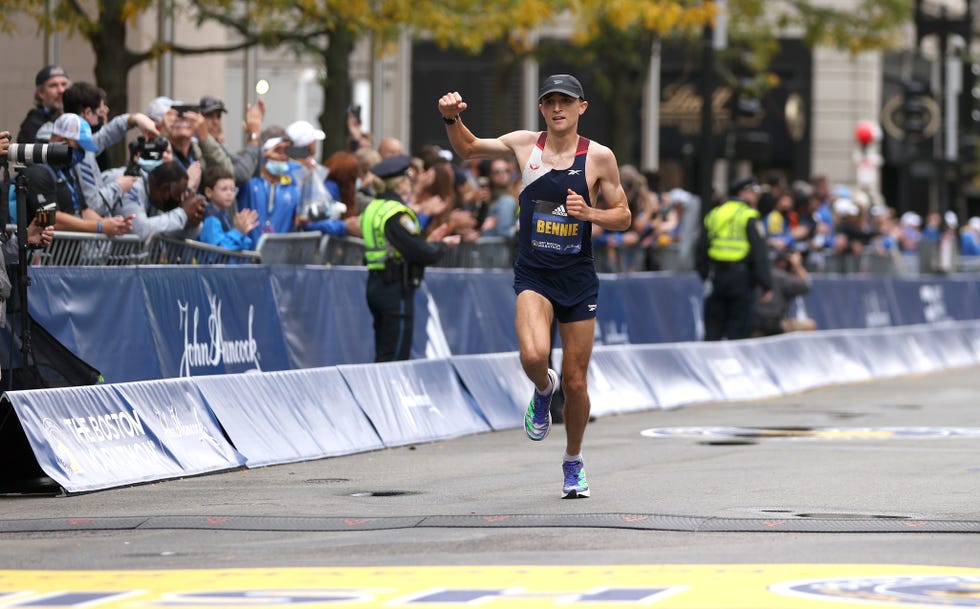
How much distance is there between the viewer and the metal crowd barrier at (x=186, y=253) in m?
14.3

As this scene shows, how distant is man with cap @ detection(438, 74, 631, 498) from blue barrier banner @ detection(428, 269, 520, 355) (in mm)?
6496

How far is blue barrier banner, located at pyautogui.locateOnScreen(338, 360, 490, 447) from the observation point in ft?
48.0

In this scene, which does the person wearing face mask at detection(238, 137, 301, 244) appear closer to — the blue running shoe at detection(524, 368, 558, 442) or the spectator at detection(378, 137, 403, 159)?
the spectator at detection(378, 137, 403, 159)

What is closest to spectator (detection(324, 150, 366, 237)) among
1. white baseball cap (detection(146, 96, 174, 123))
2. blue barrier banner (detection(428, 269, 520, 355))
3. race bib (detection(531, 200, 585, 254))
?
blue barrier banner (detection(428, 269, 520, 355))

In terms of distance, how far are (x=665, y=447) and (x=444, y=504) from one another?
12.9 feet

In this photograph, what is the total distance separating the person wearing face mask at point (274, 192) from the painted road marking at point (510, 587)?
8386mm

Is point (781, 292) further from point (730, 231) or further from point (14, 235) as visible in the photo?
point (14, 235)

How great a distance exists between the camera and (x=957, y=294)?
33938 mm

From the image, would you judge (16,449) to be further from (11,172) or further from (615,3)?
(615,3)

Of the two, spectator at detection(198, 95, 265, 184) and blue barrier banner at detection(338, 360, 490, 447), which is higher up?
spectator at detection(198, 95, 265, 184)

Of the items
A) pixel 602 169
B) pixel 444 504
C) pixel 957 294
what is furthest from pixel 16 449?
pixel 957 294

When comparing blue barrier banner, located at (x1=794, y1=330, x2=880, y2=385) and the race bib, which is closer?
the race bib

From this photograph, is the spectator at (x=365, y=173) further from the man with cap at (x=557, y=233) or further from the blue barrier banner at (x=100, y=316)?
the man with cap at (x=557, y=233)

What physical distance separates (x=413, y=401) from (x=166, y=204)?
217 cm
